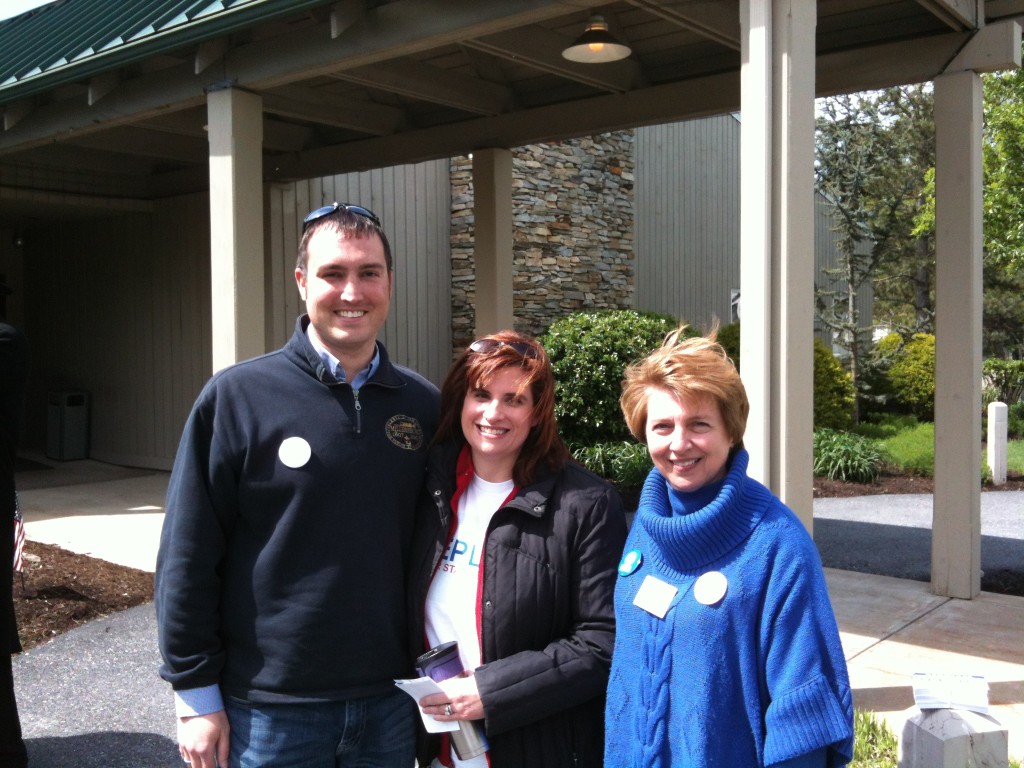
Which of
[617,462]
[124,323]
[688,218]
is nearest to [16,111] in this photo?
[124,323]

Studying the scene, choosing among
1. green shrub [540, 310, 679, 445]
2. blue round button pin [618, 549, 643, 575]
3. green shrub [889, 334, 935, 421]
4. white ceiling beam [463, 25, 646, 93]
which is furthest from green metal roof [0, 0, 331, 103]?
green shrub [889, 334, 935, 421]

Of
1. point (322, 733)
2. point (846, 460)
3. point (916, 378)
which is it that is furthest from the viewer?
point (916, 378)

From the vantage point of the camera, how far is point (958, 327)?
5.53 meters

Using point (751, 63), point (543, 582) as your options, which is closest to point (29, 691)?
point (543, 582)

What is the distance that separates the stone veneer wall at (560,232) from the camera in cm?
1239

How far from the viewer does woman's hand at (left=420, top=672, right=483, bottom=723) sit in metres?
2.03

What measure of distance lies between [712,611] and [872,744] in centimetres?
227

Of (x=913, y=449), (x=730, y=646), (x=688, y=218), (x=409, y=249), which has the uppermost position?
(x=688, y=218)

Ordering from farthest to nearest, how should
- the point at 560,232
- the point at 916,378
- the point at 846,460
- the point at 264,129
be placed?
the point at 916,378 → the point at 560,232 → the point at 846,460 → the point at 264,129

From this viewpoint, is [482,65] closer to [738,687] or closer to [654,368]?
[654,368]

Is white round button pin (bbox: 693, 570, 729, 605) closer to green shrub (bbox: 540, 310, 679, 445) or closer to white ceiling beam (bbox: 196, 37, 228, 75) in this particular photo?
white ceiling beam (bbox: 196, 37, 228, 75)

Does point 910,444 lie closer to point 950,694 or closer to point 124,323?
point 124,323

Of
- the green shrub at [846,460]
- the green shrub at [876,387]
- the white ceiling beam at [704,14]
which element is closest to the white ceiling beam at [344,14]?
the white ceiling beam at [704,14]

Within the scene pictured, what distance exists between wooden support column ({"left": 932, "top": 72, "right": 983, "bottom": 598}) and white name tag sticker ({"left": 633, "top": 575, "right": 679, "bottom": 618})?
422 cm
